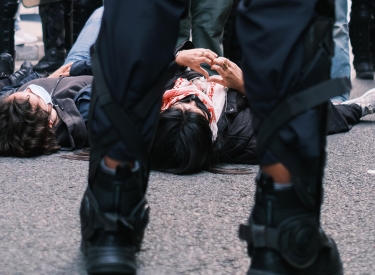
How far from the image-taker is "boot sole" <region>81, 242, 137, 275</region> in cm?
118

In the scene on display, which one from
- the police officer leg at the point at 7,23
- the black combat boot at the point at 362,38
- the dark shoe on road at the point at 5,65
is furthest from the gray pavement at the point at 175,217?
the black combat boot at the point at 362,38

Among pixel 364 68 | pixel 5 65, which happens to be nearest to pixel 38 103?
pixel 5 65

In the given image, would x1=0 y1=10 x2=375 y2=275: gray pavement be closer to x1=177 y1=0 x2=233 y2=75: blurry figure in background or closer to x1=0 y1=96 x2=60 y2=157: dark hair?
x1=0 y1=96 x2=60 y2=157: dark hair

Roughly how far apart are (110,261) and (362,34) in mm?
3915

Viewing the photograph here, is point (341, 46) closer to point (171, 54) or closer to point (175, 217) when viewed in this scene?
point (175, 217)

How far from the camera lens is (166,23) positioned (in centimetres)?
118

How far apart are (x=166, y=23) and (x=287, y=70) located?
0.78 feet

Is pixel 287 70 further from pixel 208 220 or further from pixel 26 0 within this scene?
pixel 26 0

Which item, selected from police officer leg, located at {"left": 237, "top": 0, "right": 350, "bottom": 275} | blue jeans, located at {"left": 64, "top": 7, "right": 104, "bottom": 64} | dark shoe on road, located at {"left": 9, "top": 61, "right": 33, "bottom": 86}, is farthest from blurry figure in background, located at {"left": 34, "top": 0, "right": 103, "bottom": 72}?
police officer leg, located at {"left": 237, "top": 0, "right": 350, "bottom": 275}

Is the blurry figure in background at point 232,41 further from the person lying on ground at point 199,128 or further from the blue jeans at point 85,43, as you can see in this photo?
the person lying on ground at point 199,128

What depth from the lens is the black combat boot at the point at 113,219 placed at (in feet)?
3.92

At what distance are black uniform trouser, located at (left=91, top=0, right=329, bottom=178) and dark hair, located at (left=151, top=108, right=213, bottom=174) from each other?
101cm

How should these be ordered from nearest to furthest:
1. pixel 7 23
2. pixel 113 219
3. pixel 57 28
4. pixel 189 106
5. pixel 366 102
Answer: pixel 113 219
pixel 189 106
pixel 366 102
pixel 7 23
pixel 57 28

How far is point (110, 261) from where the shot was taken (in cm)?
118
